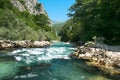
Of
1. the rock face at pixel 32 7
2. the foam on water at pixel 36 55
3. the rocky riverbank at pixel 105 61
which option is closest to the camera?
the rocky riverbank at pixel 105 61

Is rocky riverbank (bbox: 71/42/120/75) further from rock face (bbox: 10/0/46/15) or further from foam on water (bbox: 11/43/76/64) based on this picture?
rock face (bbox: 10/0/46/15)

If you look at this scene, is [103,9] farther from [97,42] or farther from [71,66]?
[71,66]

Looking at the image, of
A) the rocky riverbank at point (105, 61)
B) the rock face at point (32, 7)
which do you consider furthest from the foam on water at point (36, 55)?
the rock face at point (32, 7)

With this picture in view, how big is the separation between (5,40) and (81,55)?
27.3 metres

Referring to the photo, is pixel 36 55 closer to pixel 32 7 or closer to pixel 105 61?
pixel 105 61

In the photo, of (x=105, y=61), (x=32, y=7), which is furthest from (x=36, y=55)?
(x=32, y=7)

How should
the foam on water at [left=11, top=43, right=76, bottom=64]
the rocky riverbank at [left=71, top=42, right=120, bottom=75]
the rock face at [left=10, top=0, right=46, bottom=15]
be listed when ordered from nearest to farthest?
the rocky riverbank at [left=71, top=42, right=120, bottom=75], the foam on water at [left=11, top=43, right=76, bottom=64], the rock face at [left=10, top=0, right=46, bottom=15]

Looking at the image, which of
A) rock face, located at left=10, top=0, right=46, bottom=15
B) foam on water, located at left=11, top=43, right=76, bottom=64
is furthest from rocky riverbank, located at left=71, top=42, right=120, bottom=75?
rock face, located at left=10, top=0, right=46, bottom=15

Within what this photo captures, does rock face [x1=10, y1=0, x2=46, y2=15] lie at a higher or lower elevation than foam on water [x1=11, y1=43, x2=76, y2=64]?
higher

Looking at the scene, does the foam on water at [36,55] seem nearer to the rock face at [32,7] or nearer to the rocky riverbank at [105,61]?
the rocky riverbank at [105,61]

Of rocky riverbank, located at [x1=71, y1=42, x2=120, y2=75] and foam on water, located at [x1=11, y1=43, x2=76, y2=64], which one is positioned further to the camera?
foam on water, located at [x1=11, y1=43, x2=76, y2=64]

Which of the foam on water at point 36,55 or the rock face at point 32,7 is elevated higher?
the rock face at point 32,7

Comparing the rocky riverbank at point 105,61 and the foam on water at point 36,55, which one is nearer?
the rocky riverbank at point 105,61

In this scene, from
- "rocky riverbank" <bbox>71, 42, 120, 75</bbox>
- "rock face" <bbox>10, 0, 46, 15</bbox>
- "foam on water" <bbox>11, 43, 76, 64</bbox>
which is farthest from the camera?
"rock face" <bbox>10, 0, 46, 15</bbox>
